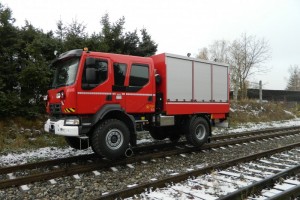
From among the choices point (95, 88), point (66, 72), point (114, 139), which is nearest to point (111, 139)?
point (114, 139)

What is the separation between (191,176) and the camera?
6.75 m

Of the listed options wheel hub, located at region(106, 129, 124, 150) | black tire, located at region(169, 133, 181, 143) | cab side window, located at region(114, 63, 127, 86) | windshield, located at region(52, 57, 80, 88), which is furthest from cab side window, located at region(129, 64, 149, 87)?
black tire, located at region(169, 133, 181, 143)

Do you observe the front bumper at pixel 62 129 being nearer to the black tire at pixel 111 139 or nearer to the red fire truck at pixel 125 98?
the red fire truck at pixel 125 98

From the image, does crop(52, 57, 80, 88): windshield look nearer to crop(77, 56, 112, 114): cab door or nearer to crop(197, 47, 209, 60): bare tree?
crop(77, 56, 112, 114): cab door

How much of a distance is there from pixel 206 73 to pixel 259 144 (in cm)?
381

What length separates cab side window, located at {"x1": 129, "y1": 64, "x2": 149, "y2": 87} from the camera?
8.80 metres

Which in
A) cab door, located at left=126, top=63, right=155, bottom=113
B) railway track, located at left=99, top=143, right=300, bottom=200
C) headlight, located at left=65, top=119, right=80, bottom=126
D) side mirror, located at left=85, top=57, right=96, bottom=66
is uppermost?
side mirror, located at left=85, top=57, right=96, bottom=66

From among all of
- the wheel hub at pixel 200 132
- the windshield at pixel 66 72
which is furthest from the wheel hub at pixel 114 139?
the wheel hub at pixel 200 132

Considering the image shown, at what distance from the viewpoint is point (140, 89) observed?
8922mm

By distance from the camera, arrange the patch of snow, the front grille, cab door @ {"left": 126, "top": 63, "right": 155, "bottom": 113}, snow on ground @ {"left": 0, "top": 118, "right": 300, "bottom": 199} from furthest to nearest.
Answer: the patch of snow < cab door @ {"left": 126, "top": 63, "right": 155, "bottom": 113} < the front grille < snow on ground @ {"left": 0, "top": 118, "right": 300, "bottom": 199}

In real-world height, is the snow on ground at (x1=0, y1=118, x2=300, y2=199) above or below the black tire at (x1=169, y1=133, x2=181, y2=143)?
below

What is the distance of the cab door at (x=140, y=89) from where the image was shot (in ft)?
28.6

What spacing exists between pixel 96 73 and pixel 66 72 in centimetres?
105

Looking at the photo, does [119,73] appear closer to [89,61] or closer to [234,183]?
[89,61]
